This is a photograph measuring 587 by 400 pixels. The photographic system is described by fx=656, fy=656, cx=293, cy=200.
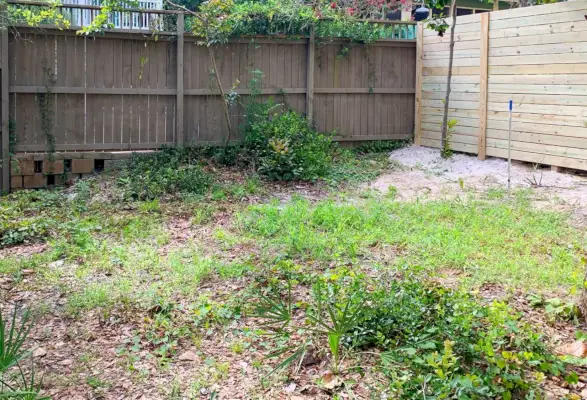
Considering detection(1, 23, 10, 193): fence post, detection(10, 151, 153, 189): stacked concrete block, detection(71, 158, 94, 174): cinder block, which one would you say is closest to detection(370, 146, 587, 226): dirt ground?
detection(10, 151, 153, 189): stacked concrete block

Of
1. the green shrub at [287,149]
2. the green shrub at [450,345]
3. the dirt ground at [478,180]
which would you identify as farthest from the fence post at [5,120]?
the green shrub at [450,345]

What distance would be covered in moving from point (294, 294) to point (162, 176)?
4.31 meters

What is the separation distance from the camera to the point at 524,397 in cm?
309

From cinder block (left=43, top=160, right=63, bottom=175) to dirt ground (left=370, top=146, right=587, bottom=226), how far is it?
4267 mm

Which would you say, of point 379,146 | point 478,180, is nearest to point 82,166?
point 379,146

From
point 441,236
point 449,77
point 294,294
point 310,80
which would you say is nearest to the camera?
point 294,294

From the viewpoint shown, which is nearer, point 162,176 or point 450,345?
point 450,345

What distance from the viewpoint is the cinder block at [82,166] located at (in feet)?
29.7

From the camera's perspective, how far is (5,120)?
849cm

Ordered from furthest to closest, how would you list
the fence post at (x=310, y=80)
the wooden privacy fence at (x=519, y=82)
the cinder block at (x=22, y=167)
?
the fence post at (x=310, y=80) < the cinder block at (x=22, y=167) < the wooden privacy fence at (x=519, y=82)

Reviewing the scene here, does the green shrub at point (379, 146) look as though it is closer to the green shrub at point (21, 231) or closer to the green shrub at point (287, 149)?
the green shrub at point (287, 149)

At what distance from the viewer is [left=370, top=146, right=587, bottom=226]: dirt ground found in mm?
7762

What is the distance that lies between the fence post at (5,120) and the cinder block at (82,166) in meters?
0.85

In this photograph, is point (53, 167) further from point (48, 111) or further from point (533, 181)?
point (533, 181)
